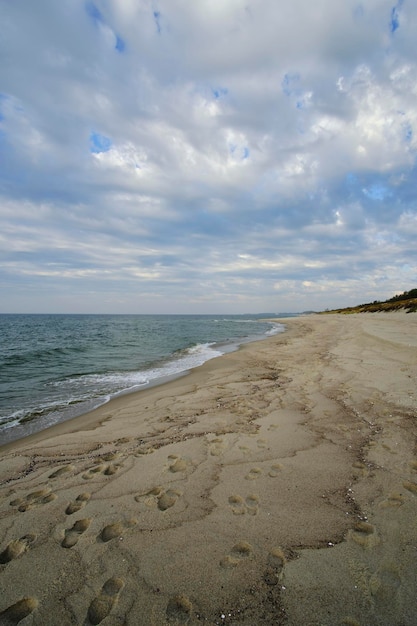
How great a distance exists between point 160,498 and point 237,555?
4.23ft

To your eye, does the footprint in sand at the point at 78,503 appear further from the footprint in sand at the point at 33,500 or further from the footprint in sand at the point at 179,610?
the footprint in sand at the point at 179,610

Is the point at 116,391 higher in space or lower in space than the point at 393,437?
lower

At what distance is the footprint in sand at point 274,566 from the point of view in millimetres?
2414

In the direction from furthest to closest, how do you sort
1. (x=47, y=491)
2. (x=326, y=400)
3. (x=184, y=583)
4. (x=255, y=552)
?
(x=326, y=400), (x=47, y=491), (x=255, y=552), (x=184, y=583)

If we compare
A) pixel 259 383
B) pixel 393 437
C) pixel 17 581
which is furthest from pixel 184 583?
pixel 259 383

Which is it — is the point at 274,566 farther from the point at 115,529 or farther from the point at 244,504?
the point at 115,529

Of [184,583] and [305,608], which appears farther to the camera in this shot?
[184,583]

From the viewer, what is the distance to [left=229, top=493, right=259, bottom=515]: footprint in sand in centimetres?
326

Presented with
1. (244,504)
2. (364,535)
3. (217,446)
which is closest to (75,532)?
(244,504)

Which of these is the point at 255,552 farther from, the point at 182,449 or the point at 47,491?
the point at 47,491

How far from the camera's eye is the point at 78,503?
357 cm

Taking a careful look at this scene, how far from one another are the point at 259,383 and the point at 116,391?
5251mm

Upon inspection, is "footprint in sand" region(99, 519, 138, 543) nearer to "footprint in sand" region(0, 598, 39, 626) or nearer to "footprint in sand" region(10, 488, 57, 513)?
"footprint in sand" region(0, 598, 39, 626)

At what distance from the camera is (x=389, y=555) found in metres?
2.59
